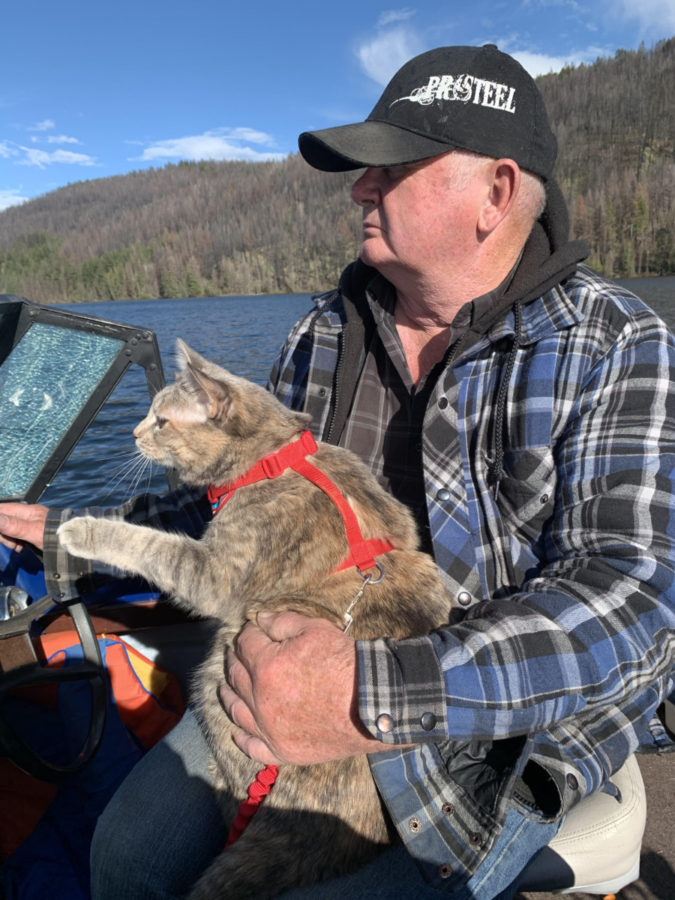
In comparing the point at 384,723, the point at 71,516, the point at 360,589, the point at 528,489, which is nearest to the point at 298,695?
the point at 384,723

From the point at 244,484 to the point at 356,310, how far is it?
3.25 feet

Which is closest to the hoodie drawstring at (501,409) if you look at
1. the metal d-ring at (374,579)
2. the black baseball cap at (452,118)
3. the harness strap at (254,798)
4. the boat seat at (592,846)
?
the metal d-ring at (374,579)

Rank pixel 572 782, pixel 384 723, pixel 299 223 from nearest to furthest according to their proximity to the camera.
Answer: pixel 384 723 < pixel 572 782 < pixel 299 223

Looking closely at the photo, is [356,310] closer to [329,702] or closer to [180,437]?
[180,437]

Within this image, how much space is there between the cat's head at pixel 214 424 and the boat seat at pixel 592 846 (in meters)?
1.72

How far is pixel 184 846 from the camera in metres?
1.85

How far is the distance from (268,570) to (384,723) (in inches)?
31.4

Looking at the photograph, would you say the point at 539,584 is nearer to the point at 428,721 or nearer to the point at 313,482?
the point at 428,721

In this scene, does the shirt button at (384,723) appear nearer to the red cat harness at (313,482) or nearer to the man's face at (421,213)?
the red cat harness at (313,482)

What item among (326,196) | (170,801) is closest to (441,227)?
(170,801)

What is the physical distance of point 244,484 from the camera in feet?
7.53

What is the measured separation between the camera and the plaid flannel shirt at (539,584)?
1415mm

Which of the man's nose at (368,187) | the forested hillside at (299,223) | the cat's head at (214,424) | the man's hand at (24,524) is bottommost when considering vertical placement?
the man's hand at (24,524)

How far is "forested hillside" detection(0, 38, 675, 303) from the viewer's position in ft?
256
